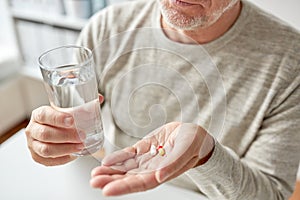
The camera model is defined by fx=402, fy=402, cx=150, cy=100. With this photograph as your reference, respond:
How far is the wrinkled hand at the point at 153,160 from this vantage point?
0.56m

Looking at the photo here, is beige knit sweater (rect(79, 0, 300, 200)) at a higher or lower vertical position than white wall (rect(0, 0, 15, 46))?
higher

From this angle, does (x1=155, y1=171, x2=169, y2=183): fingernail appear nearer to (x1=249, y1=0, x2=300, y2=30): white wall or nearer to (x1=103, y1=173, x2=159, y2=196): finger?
(x1=103, y1=173, x2=159, y2=196): finger

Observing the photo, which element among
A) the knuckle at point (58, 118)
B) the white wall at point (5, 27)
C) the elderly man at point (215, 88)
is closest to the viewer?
the knuckle at point (58, 118)

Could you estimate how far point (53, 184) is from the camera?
88 centimetres

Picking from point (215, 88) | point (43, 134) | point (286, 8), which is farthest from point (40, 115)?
point (286, 8)

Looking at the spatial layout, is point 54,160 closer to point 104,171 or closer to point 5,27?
point 104,171

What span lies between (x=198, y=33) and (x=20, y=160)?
515 millimetres

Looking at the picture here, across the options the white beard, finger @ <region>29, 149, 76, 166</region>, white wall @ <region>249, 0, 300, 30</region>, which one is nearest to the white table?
finger @ <region>29, 149, 76, 166</region>

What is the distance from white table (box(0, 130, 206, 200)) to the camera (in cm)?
84

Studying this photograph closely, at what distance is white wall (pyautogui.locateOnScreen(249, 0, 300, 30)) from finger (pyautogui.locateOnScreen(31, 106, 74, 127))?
0.87 metres

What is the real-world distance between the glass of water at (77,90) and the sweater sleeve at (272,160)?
0.25 m

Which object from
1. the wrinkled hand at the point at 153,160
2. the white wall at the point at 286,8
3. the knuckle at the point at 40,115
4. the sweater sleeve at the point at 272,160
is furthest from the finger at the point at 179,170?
the white wall at the point at 286,8

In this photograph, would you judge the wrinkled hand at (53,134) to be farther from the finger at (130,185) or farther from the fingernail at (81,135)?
the finger at (130,185)

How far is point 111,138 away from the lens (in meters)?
0.74
